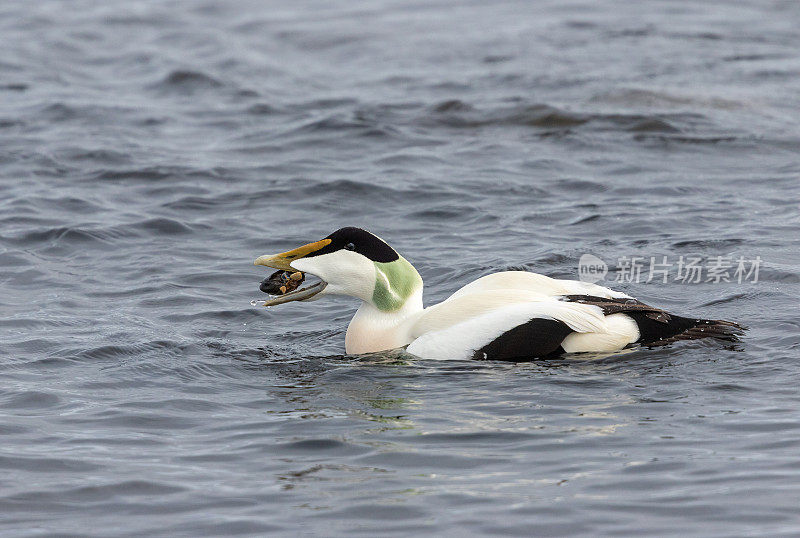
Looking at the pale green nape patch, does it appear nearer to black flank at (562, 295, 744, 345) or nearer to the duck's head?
the duck's head

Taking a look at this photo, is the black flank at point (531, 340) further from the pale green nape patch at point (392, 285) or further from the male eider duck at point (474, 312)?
the pale green nape patch at point (392, 285)

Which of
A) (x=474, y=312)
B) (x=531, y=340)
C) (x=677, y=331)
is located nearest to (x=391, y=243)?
(x=474, y=312)

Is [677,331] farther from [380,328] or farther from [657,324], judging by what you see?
[380,328]

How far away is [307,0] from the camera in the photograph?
74.5 ft

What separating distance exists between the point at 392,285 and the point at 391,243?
3.00 m

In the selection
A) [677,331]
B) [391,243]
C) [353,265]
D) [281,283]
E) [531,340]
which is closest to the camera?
[531,340]

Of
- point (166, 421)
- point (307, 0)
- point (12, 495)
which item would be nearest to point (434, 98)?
point (307, 0)

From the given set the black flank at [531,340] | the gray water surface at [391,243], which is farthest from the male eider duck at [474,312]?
the gray water surface at [391,243]

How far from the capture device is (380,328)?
7.16 metres

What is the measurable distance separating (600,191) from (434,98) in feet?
14.7

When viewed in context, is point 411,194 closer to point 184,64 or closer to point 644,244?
point 644,244

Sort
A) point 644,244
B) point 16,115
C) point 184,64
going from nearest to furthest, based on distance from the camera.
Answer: point 644,244
point 16,115
point 184,64

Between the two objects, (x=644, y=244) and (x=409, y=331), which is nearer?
(x=409, y=331)

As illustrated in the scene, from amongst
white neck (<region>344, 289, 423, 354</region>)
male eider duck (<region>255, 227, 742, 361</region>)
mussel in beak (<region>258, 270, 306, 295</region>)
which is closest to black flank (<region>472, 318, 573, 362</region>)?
male eider duck (<region>255, 227, 742, 361</region>)
